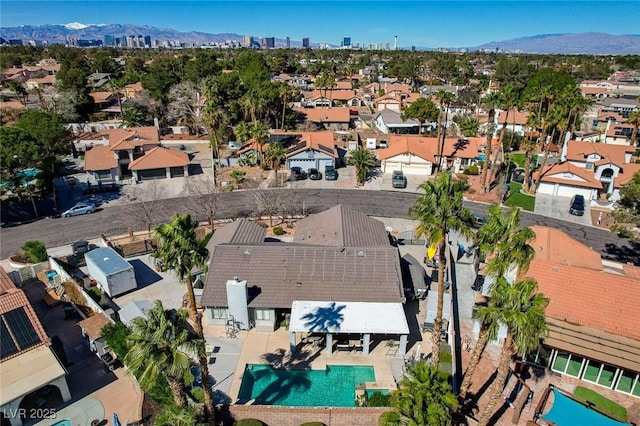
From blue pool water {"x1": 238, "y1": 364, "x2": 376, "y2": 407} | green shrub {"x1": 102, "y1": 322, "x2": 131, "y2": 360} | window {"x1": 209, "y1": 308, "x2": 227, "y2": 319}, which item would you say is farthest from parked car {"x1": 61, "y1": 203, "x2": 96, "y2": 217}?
blue pool water {"x1": 238, "y1": 364, "x2": 376, "y2": 407}

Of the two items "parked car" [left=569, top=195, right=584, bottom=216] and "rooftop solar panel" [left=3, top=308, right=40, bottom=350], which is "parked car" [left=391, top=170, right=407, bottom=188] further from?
"rooftop solar panel" [left=3, top=308, right=40, bottom=350]

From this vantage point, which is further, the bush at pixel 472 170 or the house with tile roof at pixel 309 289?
the bush at pixel 472 170

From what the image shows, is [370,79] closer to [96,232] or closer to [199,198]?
[199,198]

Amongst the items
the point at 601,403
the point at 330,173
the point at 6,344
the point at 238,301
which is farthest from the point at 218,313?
the point at 330,173

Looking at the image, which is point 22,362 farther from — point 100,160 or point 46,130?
point 100,160

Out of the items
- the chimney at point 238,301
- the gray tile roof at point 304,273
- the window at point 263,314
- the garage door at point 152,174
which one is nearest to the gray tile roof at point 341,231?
the gray tile roof at point 304,273

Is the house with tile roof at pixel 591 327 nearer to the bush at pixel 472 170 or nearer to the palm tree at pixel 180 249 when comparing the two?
the palm tree at pixel 180 249
